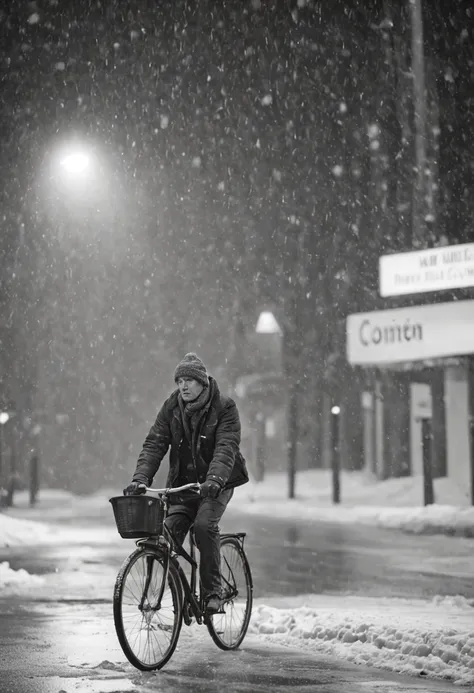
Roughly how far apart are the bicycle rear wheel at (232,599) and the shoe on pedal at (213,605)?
5.4 inches

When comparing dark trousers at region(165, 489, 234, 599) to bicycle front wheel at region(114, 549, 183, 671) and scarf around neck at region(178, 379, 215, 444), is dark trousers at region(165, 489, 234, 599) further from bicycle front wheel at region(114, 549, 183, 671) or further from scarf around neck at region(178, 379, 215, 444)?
scarf around neck at region(178, 379, 215, 444)

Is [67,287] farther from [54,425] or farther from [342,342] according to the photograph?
[342,342]

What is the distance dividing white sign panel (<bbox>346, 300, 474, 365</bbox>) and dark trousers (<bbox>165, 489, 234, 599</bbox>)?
19.2 metres

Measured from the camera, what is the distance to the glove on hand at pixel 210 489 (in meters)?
6.62

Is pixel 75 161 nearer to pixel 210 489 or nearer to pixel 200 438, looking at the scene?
pixel 200 438

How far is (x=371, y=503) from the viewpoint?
29844 millimetres

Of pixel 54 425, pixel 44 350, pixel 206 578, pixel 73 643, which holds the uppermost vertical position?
pixel 44 350

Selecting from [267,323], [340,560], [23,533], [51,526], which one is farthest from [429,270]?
[267,323]

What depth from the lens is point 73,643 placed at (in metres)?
7.43

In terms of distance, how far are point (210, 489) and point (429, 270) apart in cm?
2098

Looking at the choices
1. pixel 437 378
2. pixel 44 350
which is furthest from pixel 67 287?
pixel 437 378

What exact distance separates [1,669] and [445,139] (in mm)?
29452

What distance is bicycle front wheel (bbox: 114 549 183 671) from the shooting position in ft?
20.2

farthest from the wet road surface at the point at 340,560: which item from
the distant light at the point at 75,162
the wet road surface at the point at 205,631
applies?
the distant light at the point at 75,162
